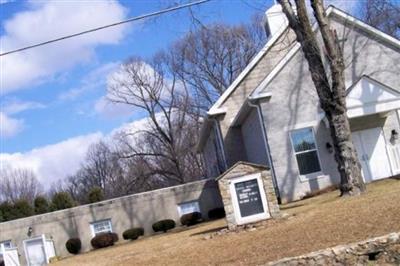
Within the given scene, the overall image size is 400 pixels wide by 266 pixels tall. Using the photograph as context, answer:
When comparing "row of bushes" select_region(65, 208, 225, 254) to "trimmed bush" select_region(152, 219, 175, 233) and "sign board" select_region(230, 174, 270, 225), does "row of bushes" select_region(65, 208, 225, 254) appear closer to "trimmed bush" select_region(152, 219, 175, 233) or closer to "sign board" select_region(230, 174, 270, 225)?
"trimmed bush" select_region(152, 219, 175, 233)

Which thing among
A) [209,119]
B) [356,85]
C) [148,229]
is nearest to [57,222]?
[148,229]

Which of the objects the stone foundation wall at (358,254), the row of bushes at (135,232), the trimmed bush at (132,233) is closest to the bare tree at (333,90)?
the stone foundation wall at (358,254)

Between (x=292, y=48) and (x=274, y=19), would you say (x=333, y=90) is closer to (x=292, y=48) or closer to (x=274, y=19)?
(x=292, y=48)

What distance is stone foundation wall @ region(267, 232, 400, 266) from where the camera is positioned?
913 cm

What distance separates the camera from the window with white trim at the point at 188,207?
3308 centimetres

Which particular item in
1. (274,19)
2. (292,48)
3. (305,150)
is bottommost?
(305,150)

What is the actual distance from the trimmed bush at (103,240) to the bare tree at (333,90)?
1683 centimetres

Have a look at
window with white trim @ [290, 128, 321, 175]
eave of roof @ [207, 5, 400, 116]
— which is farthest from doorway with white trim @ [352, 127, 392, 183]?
eave of roof @ [207, 5, 400, 116]

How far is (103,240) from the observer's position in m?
31.8

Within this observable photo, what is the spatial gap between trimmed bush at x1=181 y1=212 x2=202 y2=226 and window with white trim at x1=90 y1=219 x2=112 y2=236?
467cm

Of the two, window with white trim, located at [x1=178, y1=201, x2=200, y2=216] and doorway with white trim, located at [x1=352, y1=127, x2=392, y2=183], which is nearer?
doorway with white trim, located at [x1=352, y1=127, x2=392, y2=183]

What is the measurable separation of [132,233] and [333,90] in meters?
17.3

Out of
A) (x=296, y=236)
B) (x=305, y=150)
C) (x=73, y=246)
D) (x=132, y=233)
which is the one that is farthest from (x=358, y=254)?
(x=73, y=246)

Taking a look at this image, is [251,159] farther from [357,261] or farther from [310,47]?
[357,261]
